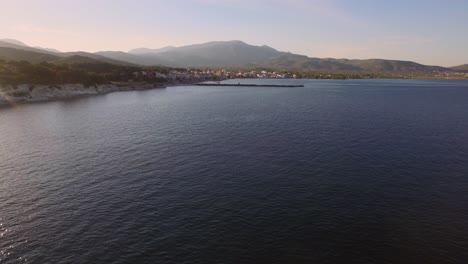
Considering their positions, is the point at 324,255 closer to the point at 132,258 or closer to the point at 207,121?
the point at 132,258

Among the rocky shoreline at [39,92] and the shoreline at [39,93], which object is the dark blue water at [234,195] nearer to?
the shoreline at [39,93]

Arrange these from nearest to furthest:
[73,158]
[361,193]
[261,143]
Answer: [361,193] → [73,158] → [261,143]

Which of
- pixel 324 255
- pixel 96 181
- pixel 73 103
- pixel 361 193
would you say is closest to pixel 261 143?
pixel 361 193

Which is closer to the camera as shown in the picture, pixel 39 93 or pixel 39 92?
pixel 39 93

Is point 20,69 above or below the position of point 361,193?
above

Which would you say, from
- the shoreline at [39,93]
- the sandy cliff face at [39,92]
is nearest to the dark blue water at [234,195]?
the shoreline at [39,93]

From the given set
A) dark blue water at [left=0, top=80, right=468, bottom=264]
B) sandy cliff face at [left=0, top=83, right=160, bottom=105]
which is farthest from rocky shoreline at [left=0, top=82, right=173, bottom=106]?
dark blue water at [left=0, top=80, right=468, bottom=264]

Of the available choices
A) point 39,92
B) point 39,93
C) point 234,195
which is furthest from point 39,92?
point 234,195

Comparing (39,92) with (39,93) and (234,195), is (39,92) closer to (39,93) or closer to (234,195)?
(39,93)
